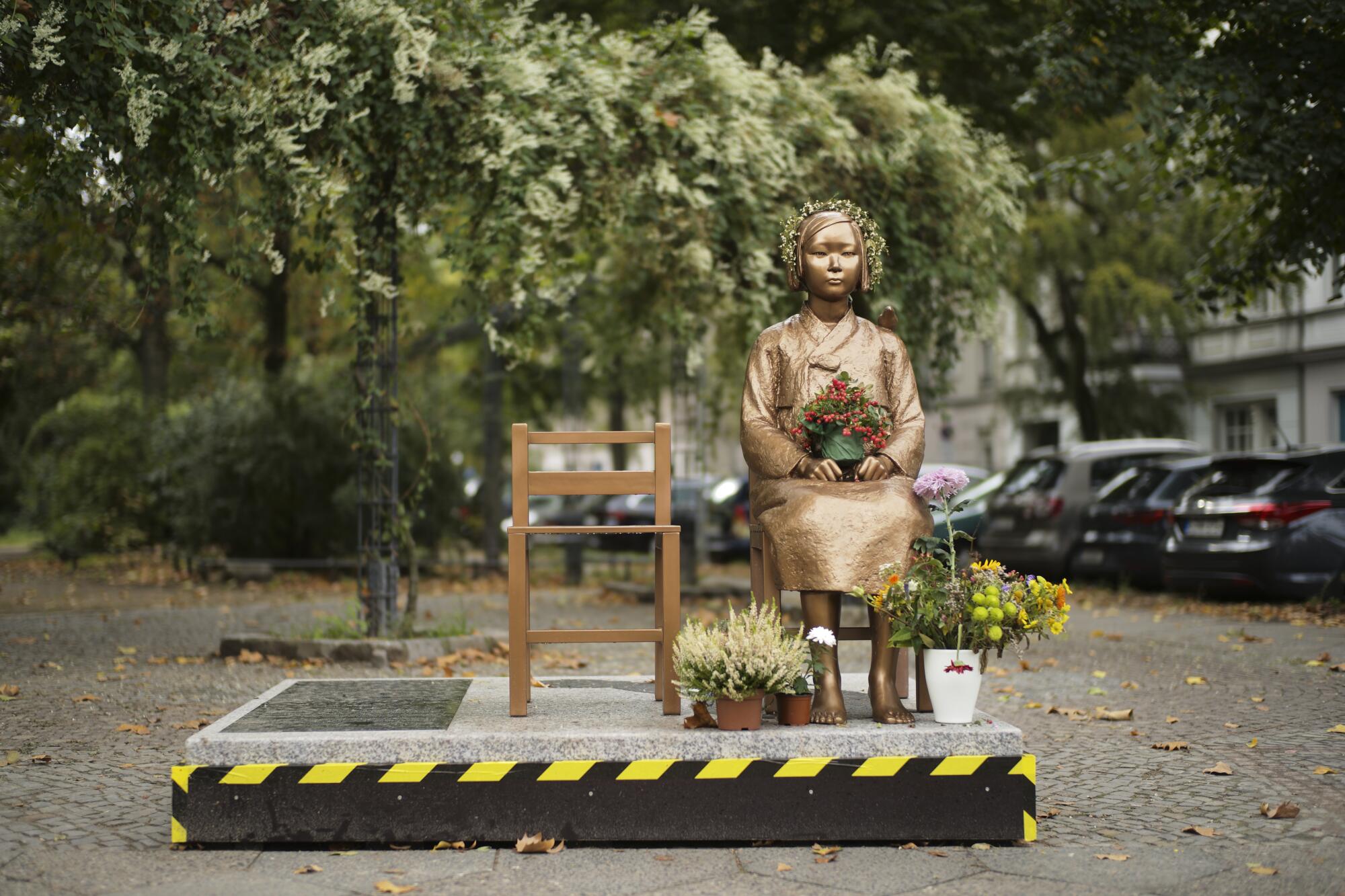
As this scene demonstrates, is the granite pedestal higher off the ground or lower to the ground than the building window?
lower

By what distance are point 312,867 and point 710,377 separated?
14109 mm

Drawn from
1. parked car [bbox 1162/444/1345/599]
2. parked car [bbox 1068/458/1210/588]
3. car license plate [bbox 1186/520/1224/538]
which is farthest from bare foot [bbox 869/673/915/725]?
parked car [bbox 1068/458/1210/588]

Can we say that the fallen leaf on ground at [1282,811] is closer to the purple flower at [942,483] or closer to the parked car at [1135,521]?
the purple flower at [942,483]

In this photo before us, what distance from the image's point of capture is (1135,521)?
15102 mm

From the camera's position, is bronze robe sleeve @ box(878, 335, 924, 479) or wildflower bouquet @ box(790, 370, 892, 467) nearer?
wildflower bouquet @ box(790, 370, 892, 467)

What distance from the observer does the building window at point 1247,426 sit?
30000 mm

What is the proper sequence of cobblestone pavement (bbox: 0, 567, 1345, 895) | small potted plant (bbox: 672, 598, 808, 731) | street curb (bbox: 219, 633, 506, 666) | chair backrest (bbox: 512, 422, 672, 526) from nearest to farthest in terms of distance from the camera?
cobblestone pavement (bbox: 0, 567, 1345, 895) → small potted plant (bbox: 672, 598, 808, 731) → chair backrest (bbox: 512, 422, 672, 526) → street curb (bbox: 219, 633, 506, 666)

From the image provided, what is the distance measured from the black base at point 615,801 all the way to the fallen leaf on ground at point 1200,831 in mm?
681

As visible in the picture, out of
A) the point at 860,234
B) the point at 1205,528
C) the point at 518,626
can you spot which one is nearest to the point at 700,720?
the point at 518,626

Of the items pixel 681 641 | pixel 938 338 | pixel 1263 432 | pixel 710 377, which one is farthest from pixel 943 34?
pixel 1263 432

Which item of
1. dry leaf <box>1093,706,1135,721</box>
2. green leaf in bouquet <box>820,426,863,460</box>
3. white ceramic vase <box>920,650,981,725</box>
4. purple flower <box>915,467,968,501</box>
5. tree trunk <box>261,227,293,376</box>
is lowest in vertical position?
dry leaf <box>1093,706,1135,721</box>

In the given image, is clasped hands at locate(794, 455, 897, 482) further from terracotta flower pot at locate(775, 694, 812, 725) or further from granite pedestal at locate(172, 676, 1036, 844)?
granite pedestal at locate(172, 676, 1036, 844)

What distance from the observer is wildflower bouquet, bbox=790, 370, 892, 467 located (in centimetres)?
546

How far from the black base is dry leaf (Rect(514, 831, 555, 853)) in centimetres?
4
